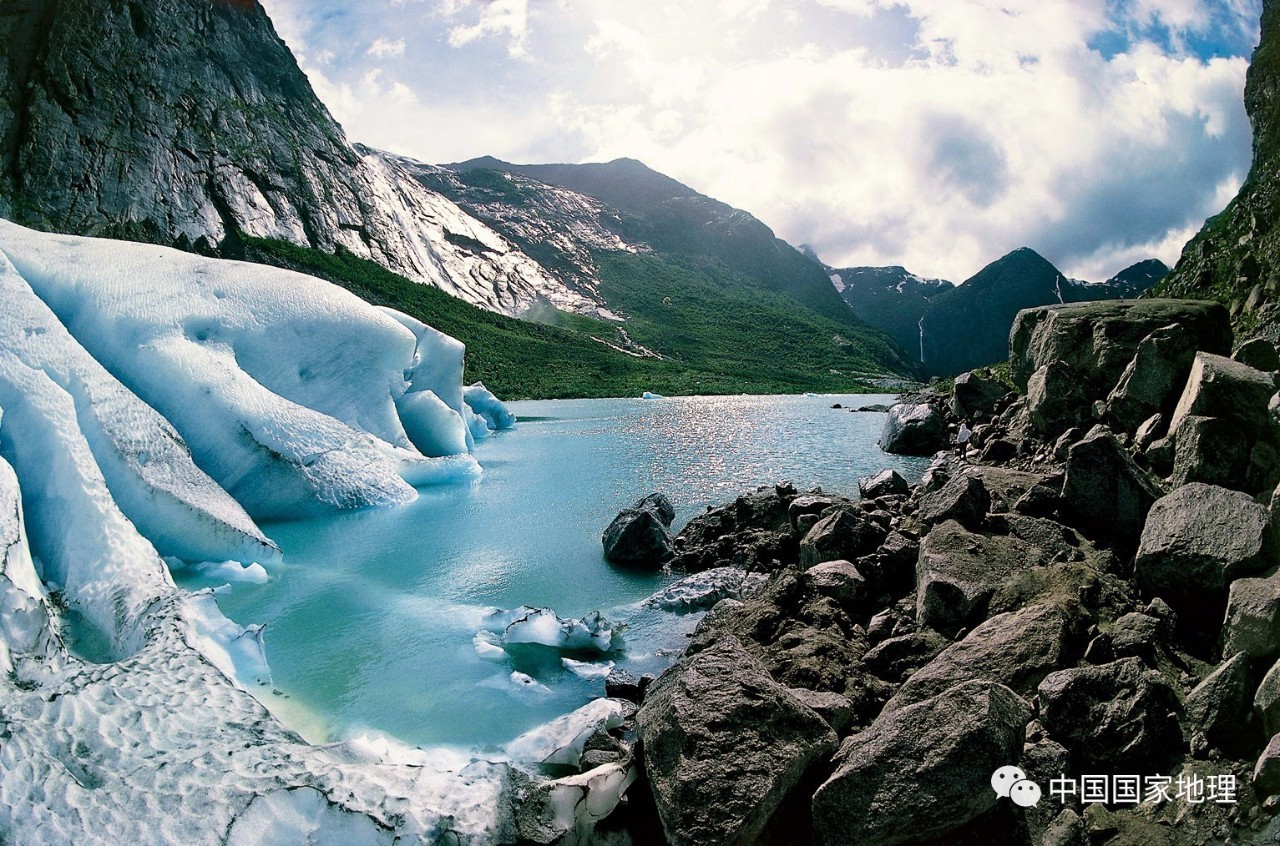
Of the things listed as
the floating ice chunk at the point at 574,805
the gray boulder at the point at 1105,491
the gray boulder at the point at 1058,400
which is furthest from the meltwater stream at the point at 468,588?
the gray boulder at the point at 1058,400

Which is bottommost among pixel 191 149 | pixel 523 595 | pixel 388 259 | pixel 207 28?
pixel 523 595

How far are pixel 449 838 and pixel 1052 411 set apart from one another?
12178mm

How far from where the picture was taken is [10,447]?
10227 mm

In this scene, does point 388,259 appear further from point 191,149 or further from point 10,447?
point 10,447

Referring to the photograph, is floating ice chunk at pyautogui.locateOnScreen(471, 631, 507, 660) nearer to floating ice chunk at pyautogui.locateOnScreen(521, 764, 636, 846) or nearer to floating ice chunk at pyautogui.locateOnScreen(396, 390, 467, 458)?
floating ice chunk at pyautogui.locateOnScreen(521, 764, 636, 846)

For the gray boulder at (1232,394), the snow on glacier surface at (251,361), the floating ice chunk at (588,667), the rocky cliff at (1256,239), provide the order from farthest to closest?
1. the snow on glacier surface at (251,361)
2. the rocky cliff at (1256,239)
3. the floating ice chunk at (588,667)
4. the gray boulder at (1232,394)

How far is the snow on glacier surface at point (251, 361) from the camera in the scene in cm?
1527

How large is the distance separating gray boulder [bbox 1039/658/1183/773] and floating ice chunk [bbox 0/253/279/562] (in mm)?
12136

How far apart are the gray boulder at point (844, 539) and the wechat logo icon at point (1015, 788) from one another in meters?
4.90

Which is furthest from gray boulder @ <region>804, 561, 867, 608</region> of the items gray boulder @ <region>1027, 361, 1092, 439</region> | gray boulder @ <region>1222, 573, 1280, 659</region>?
gray boulder @ <region>1027, 361, 1092, 439</region>

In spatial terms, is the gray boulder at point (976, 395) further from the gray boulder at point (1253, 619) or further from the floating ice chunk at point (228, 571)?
the floating ice chunk at point (228, 571)

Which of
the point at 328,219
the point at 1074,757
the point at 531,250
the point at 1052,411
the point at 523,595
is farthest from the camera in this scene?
the point at 531,250

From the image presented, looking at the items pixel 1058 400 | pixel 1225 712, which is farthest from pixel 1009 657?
pixel 1058 400

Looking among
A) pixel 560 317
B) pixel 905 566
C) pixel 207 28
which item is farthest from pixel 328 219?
pixel 905 566
